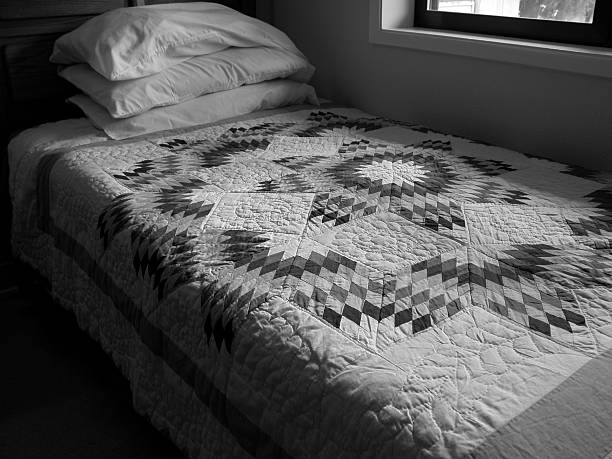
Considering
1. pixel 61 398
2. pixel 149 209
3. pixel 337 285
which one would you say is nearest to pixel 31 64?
pixel 149 209

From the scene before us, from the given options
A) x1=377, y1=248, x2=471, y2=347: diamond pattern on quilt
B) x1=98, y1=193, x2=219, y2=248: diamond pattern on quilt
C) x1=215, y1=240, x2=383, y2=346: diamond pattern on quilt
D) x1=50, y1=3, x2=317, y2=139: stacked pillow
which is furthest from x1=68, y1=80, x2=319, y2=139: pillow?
x1=377, y1=248, x2=471, y2=347: diamond pattern on quilt

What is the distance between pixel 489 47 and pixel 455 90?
0.69ft

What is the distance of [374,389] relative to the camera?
864mm

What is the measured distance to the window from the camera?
69.7 inches

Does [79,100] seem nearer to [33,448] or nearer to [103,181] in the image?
[103,181]

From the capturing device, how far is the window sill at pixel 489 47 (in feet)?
5.51

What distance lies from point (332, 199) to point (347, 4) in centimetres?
123

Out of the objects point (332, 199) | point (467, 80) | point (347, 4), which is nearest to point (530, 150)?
point (467, 80)

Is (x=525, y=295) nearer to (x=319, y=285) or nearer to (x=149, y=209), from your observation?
(x=319, y=285)

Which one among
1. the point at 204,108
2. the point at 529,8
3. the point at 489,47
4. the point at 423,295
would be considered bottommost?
the point at 423,295

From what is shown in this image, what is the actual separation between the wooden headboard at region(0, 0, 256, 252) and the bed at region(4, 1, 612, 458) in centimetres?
30

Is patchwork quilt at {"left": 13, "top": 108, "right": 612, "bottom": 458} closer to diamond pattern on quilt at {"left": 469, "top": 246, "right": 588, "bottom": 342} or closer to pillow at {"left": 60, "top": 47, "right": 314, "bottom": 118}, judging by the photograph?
diamond pattern on quilt at {"left": 469, "top": 246, "right": 588, "bottom": 342}

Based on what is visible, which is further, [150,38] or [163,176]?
[150,38]

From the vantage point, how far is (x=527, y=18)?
195cm
